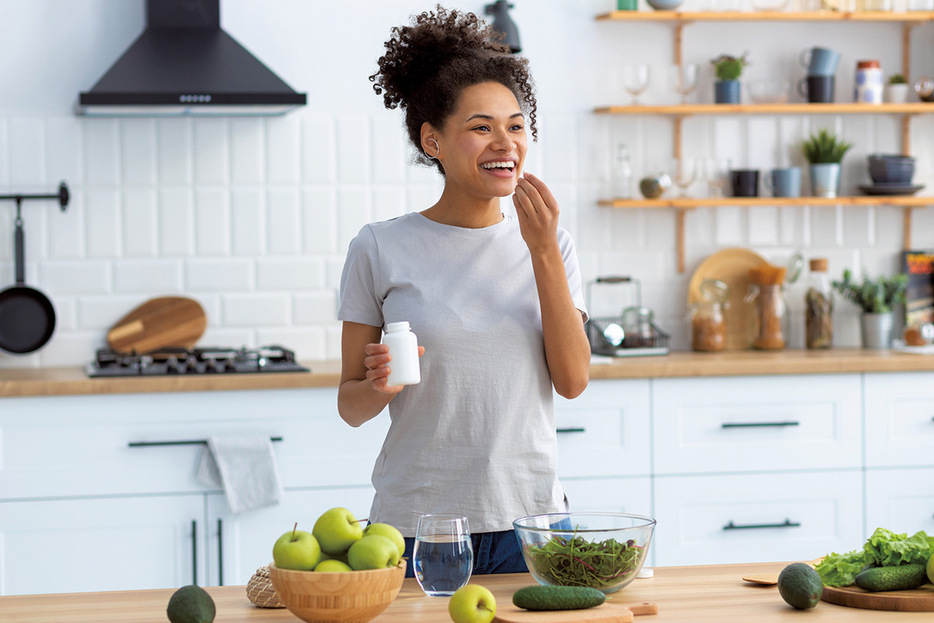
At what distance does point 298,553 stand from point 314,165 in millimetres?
2584

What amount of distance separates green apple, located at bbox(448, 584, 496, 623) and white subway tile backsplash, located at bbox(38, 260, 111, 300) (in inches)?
104

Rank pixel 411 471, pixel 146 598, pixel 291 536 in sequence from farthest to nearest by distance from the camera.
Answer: pixel 411 471 → pixel 146 598 → pixel 291 536

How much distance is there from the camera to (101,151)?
11.5 feet

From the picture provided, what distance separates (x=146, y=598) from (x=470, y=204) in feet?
2.66

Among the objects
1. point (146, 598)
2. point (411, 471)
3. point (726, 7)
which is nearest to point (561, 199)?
point (726, 7)

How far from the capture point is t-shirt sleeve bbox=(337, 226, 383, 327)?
5.80 ft

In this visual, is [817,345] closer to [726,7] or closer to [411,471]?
[726,7]

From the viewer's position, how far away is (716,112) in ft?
12.1

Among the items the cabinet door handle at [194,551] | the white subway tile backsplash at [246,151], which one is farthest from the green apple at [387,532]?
the white subway tile backsplash at [246,151]

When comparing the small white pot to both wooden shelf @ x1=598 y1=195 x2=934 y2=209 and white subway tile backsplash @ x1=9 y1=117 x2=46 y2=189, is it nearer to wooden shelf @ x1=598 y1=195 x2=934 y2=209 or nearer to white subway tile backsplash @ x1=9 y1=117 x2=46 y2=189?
wooden shelf @ x1=598 y1=195 x2=934 y2=209

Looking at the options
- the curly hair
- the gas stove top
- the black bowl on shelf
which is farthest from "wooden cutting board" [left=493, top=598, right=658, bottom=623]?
the black bowl on shelf

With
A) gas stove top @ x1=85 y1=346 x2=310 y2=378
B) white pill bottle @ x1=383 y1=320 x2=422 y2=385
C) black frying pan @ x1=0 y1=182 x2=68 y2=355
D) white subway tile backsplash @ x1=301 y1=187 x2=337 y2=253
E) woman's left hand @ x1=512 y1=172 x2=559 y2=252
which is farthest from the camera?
white subway tile backsplash @ x1=301 y1=187 x2=337 y2=253

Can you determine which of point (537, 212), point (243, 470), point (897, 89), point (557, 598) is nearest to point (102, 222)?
point (243, 470)

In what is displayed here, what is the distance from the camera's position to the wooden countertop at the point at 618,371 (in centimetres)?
289
